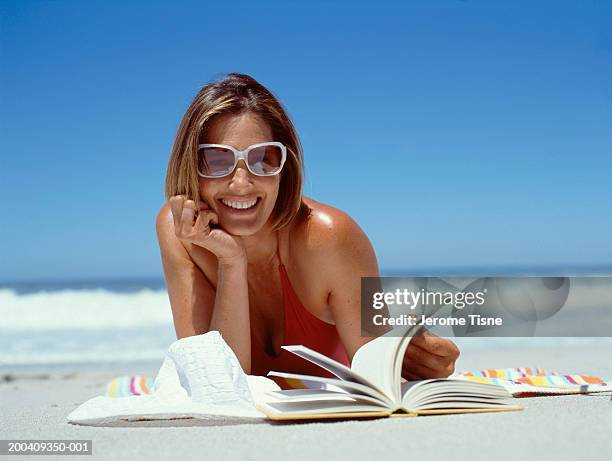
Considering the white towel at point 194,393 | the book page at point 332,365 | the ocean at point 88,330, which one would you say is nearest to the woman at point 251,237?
the white towel at point 194,393

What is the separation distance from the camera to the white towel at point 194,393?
2.36 meters

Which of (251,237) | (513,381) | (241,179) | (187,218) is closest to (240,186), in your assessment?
(241,179)

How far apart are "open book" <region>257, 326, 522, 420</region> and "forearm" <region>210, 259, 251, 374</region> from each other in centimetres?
73

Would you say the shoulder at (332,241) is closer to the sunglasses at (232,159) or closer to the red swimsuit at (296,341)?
the red swimsuit at (296,341)

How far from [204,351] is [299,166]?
3.39 ft

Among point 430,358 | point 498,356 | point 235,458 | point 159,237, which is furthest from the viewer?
point 498,356

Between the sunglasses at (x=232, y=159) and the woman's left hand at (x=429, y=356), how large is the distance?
3.12 ft

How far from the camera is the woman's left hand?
2867 mm

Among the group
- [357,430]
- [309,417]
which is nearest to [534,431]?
[357,430]

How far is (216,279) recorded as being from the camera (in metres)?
3.35

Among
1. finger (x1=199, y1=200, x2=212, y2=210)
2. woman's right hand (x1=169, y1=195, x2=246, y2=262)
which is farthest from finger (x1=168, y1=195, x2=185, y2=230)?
finger (x1=199, y1=200, x2=212, y2=210)

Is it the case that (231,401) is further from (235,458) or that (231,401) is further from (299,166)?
(299,166)

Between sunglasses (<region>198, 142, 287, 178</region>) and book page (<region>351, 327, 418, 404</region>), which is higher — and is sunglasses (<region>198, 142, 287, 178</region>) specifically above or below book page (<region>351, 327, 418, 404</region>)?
above

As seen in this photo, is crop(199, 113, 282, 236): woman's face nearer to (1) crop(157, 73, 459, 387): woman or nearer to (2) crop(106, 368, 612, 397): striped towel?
(1) crop(157, 73, 459, 387): woman
